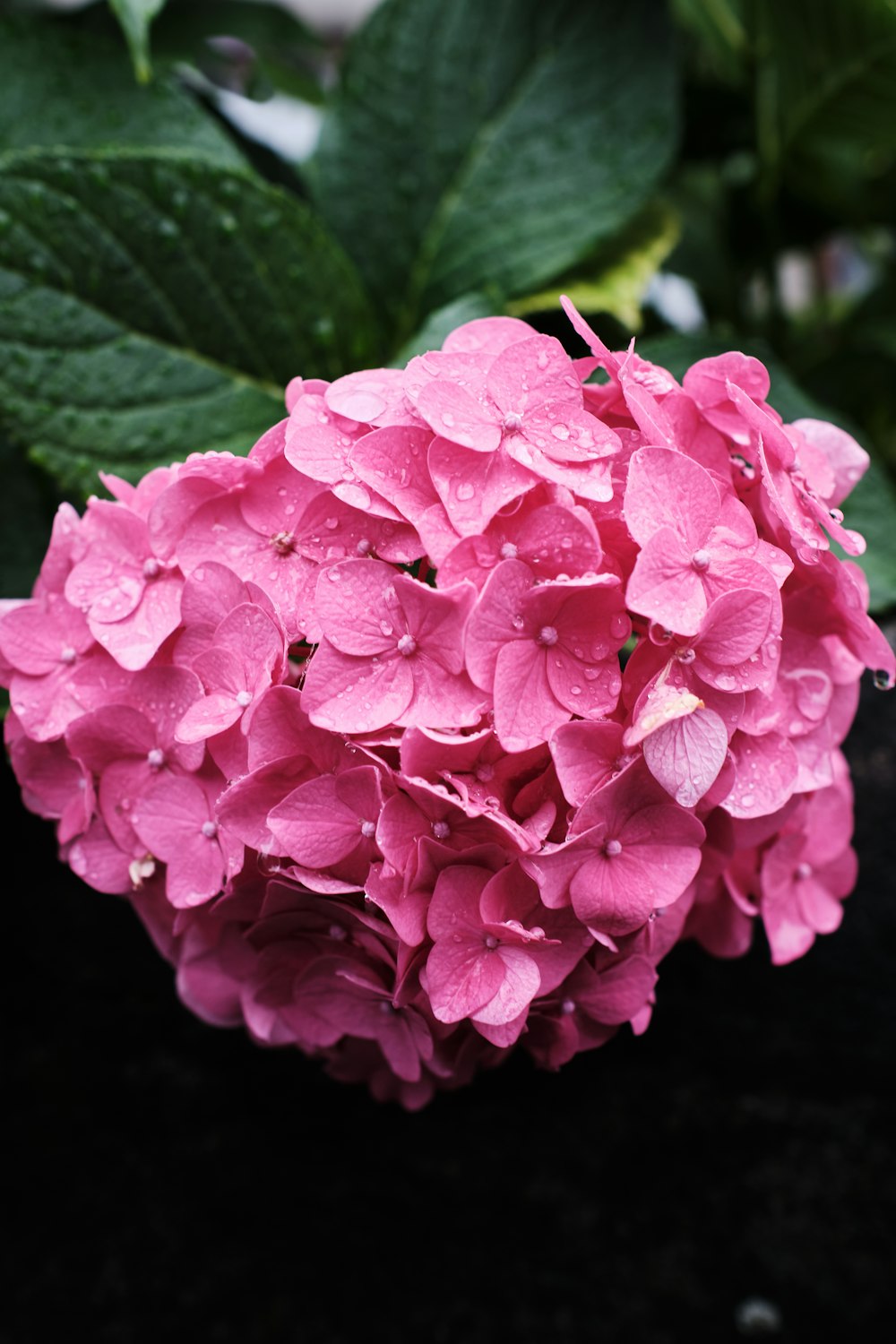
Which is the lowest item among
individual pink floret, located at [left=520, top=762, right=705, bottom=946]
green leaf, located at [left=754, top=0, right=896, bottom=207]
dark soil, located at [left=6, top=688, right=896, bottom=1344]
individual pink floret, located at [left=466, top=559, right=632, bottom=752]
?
dark soil, located at [left=6, top=688, right=896, bottom=1344]

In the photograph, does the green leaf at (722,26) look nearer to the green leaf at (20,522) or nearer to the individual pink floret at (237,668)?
the green leaf at (20,522)

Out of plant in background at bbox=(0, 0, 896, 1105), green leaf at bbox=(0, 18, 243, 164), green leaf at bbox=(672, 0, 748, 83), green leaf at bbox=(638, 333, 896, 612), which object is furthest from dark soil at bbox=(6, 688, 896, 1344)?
green leaf at bbox=(672, 0, 748, 83)

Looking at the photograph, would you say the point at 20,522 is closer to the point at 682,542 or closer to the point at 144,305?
the point at 144,305

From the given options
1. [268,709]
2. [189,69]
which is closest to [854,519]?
[268,709]

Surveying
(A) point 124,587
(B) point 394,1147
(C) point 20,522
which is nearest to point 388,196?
(C) point 20,522

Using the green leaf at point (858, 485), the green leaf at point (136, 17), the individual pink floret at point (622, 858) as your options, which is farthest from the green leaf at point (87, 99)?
the individual pink floret at point (622, 858)

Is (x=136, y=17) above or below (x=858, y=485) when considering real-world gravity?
above

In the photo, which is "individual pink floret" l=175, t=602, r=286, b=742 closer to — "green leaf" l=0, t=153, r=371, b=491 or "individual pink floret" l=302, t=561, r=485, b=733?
"individual pink floret" l=302, t=561, r=485, b=733
